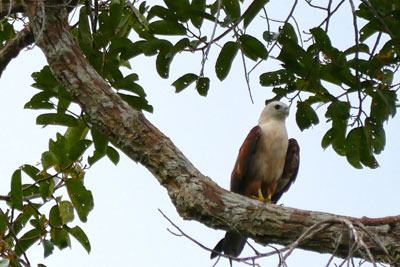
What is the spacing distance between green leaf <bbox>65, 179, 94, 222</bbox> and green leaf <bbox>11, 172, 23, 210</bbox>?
0.99 ft

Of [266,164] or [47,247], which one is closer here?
[47,247]

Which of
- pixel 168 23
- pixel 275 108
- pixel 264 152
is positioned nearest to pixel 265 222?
pixel 168 23

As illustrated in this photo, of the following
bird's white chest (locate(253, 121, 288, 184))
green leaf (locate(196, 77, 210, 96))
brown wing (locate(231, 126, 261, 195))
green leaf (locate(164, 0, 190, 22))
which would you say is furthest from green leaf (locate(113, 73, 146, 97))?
bird's white chest (locate(253, 121, 288, 184))

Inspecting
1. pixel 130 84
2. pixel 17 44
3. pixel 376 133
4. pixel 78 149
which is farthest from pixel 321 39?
pixel 17 44

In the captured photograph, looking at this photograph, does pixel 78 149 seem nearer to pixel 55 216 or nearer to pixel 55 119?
pixel 55 119

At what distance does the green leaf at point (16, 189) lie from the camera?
12.2ft

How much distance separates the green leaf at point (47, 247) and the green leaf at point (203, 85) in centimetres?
125

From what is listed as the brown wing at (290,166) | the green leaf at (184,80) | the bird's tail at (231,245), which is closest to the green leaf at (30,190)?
the green leaf at (184,80)

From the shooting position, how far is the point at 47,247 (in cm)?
390

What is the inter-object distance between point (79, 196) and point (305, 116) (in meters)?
1.41

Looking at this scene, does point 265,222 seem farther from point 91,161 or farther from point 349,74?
point 91,161

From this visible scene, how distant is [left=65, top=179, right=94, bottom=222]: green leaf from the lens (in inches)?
155

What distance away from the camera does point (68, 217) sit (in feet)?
13.1

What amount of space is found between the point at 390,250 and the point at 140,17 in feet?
6.19
